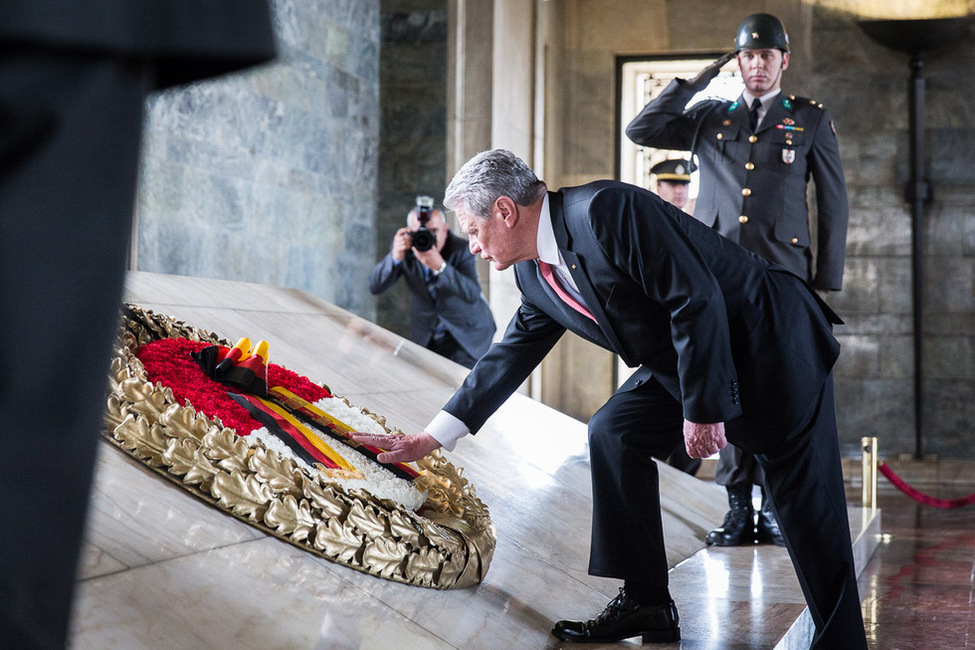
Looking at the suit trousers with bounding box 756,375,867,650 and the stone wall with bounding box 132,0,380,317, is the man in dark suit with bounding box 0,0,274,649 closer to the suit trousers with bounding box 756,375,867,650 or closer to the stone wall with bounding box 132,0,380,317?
the suit trousers with bounding box 756,375,867,650

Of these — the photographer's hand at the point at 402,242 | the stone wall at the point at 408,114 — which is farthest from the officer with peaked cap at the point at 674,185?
the stone wall at the point at 408,114

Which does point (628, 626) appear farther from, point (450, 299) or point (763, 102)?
point (450, 299)

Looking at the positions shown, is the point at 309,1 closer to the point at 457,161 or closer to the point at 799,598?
the point at 457,161

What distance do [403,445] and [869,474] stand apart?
10.6 ft

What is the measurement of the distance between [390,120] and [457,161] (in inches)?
29.4

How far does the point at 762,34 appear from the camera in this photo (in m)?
4.27

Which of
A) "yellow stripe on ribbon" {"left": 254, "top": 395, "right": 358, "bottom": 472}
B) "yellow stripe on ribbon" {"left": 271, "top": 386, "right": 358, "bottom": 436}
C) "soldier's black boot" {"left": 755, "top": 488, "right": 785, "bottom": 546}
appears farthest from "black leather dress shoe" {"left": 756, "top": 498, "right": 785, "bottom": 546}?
"yellow stripe on ribbon" {"left": 254, "top": 395, "right": 358, "bottom": 472}

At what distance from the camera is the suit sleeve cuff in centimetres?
283

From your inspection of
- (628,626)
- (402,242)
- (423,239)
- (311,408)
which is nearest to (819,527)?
(628,626)

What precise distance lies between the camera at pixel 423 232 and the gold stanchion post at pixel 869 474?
259 cm

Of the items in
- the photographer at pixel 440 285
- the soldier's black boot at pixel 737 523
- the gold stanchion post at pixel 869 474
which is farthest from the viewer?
the photographer at pixel 440 285

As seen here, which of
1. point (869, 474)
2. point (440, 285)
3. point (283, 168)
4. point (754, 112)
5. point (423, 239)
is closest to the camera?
point (754, 112)

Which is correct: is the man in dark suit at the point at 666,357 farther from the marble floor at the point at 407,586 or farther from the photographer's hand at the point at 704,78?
the photographer's hand at the point at 704,78

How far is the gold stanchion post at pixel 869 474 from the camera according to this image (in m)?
5.27
